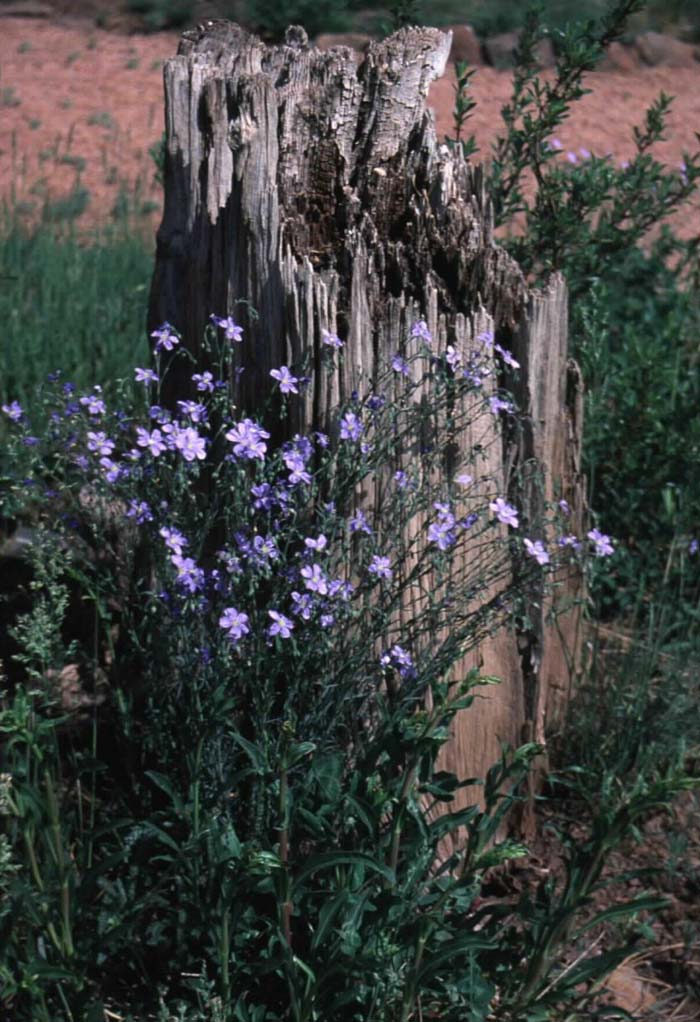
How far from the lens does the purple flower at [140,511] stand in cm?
233

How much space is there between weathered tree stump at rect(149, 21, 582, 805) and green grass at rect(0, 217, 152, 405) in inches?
70.6

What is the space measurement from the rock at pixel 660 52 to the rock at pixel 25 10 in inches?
255

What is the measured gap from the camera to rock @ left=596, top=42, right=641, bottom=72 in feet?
40.9

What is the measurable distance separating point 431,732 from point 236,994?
60 centimetres

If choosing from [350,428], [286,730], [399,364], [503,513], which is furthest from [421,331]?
[286,730]

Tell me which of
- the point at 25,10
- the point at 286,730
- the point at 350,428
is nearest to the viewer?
the point at 286,730

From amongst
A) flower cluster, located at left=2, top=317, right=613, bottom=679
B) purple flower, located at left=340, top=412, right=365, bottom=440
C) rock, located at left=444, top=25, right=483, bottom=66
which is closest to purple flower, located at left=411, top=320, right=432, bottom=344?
flower cluster, located at left=2, top=317, right=613, bottom=679

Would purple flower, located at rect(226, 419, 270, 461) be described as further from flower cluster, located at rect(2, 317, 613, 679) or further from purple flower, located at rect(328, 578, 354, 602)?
purple flower, located at rect(328, 578, 354, 602)

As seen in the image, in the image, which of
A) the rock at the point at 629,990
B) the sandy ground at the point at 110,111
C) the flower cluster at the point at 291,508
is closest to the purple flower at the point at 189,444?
the flower cluster at the point at 291,508

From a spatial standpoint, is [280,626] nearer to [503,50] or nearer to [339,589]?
[339,589]

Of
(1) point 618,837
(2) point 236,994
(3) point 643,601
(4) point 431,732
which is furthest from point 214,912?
(3) point 643,601

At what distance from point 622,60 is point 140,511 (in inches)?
459

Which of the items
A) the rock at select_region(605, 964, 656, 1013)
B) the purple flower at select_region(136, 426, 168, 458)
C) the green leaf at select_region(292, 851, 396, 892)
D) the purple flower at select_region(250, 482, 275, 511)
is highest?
the purple flower at select_region(136, 426, 168, 458)

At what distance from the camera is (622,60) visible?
41.2ft
